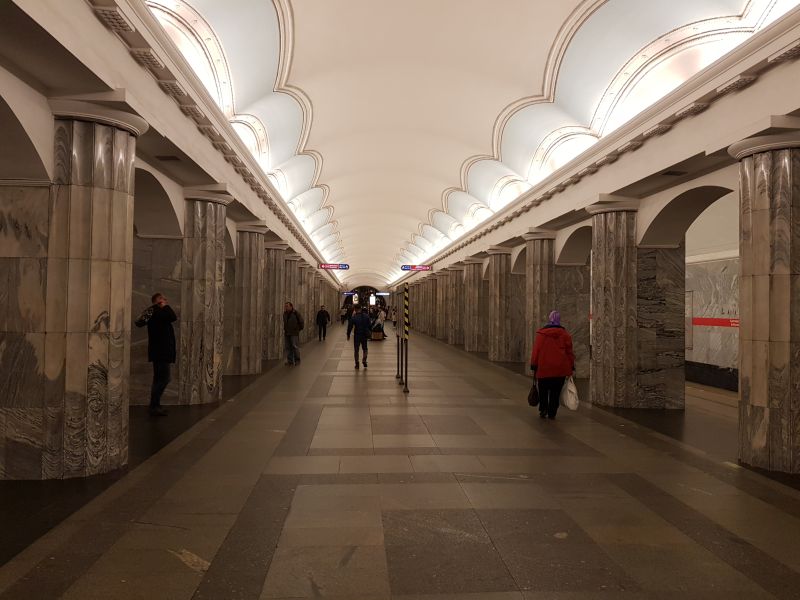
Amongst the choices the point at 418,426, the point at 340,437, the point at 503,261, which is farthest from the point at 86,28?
the point at 503,261

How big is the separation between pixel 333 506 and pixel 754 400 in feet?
15.4

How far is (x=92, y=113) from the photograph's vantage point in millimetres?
5656

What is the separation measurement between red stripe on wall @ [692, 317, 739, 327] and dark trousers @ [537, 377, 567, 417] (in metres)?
6.43

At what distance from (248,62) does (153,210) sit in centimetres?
287

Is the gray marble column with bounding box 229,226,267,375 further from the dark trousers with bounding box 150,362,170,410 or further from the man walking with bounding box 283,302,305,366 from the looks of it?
the dark trousers with bounding box 150,362,170,410

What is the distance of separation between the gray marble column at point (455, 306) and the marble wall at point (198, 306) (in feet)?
59.2

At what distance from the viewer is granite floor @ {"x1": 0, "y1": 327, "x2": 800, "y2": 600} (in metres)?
3.61

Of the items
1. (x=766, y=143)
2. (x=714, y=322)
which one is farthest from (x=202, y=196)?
(x=714, y=322)

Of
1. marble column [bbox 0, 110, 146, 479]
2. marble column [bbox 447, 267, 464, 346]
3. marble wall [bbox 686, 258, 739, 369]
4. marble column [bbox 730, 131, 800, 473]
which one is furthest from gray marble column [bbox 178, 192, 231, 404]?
marble column [bbox 447, 267, 464, 346]

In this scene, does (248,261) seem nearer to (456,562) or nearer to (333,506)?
(333,506)

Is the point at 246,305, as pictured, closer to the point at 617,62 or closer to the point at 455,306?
the point at 617,62

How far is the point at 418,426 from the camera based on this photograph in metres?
8.36

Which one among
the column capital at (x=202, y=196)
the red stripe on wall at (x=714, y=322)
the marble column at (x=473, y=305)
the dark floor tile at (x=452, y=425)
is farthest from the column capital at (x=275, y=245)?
the red stripe on wall at (x=714, y=322)

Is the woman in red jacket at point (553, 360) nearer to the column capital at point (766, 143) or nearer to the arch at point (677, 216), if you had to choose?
the arch at point (677, 216)
